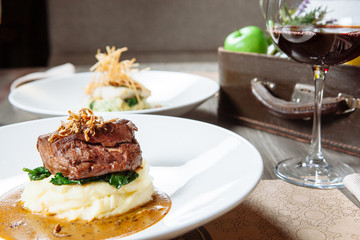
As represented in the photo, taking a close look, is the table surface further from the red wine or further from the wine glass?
the red wine

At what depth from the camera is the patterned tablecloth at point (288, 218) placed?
99cm

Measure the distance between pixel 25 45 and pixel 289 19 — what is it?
5373 mm

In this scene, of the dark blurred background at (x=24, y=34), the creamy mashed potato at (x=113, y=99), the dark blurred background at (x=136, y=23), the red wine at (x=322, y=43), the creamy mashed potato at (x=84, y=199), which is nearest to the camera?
the creamy mashed potato at (x=84, y=199)

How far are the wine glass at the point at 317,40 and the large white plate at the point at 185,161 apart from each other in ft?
0.96

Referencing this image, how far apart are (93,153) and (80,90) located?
1.38 metres

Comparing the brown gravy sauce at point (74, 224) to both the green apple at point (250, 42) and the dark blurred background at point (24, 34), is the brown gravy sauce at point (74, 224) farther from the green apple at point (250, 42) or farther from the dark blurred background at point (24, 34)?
the dark blurred background at point (24, 34)

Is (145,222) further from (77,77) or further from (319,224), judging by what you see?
(77,77)

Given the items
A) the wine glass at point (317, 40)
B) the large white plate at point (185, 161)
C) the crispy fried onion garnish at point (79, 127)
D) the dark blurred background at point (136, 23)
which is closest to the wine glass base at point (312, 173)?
the wine glass at point (317, 40)

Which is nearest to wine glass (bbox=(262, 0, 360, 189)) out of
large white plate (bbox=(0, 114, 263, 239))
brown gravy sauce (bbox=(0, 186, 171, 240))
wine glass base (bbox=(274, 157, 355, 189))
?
wine glass base (bbox=(274, 157, 355, 189))

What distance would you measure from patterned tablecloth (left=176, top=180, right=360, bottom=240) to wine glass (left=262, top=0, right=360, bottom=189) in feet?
0.28

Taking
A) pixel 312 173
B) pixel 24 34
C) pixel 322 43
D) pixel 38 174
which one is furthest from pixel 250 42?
pixel 24 34

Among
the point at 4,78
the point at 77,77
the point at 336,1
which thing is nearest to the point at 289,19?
the point at 336,1

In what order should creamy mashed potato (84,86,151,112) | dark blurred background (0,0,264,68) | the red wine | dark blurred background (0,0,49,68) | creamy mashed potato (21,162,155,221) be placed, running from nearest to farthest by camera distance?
creamy mashed potato (21,162,155,221) < the red wine < creamy mashed potato (84,86,151,112) < dark blurred background (0,0,264,68) < dark blurred background (0,0,49,68)

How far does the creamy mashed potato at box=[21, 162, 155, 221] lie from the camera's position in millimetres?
1034
